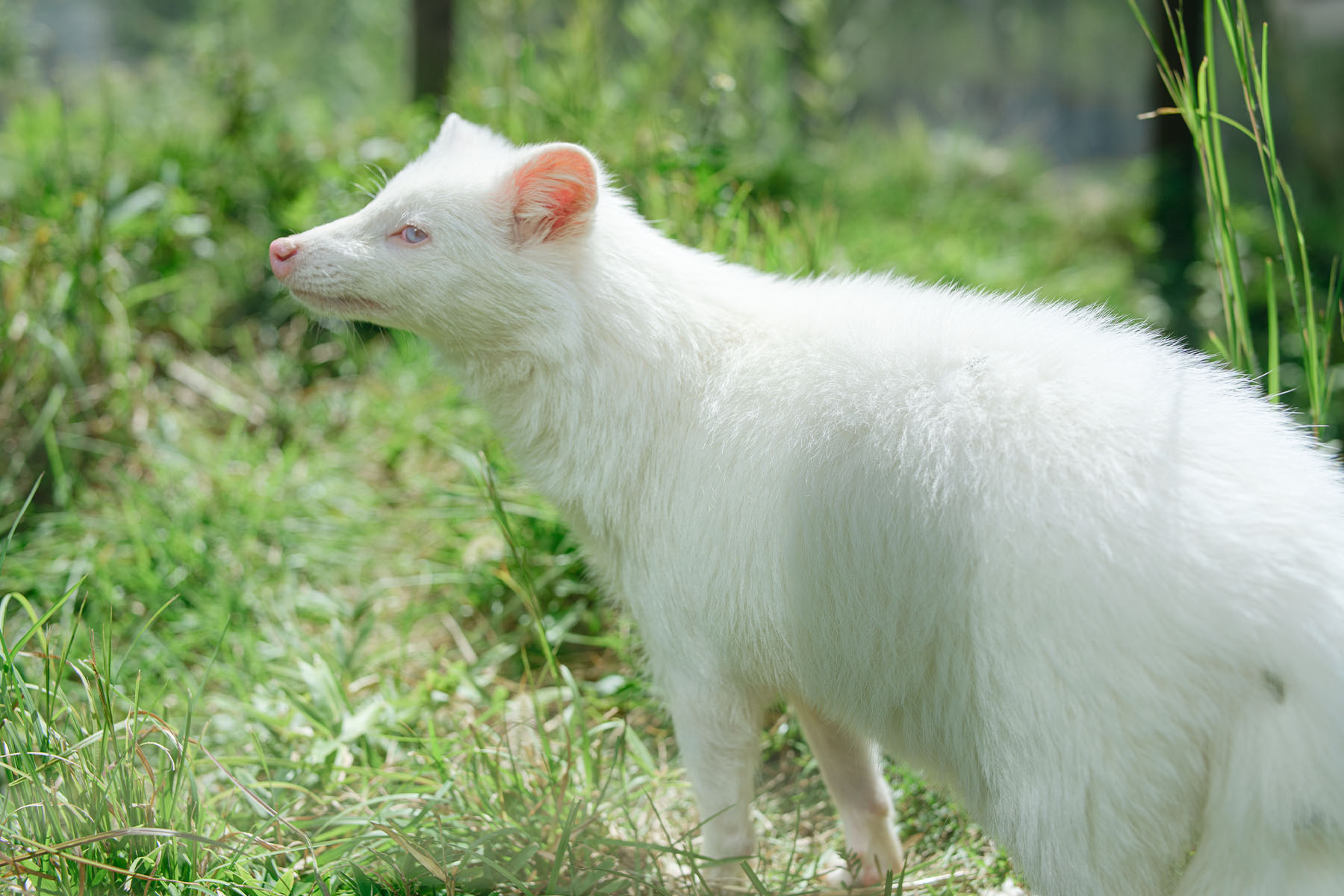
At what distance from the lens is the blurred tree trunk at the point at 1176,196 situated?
630 centimetres

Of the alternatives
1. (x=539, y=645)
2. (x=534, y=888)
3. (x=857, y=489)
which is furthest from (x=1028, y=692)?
(x=539, y=645)

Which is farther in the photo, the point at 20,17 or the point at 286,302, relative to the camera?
the point at 20,17

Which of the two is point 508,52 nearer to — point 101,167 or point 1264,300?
point 101,167

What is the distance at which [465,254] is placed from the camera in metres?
2.32

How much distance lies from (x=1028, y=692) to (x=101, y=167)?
4.87 metres

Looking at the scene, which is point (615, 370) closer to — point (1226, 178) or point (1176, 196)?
point (1226, 178)

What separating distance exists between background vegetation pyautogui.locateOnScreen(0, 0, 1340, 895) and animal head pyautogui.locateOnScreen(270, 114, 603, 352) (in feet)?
1.89

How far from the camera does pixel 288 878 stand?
80.1 inches

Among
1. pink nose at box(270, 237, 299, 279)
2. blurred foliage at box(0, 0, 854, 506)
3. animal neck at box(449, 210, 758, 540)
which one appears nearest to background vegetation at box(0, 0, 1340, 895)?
blurred foliage at box(0, 0, 854, 506)

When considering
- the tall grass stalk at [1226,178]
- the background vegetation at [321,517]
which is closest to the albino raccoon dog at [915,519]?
the background vegetation at [321,517]

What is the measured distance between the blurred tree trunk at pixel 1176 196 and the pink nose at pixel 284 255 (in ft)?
17.2

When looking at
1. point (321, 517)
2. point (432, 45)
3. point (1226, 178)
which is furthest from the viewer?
point (432, 45)

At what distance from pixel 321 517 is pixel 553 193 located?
213 cm

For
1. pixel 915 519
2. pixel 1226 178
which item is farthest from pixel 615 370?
pixel 1226 178
